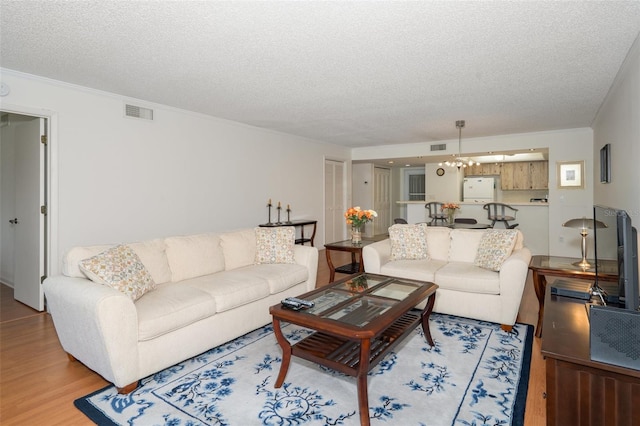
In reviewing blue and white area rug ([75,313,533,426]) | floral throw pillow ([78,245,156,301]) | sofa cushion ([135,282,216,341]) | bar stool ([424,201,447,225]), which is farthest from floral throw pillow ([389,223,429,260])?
bar stool ([424,201,447,225])

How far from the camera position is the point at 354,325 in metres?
2.07

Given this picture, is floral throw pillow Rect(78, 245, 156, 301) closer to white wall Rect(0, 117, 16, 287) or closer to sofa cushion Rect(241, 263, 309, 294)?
sofa cushion Rect(241, 263, 309, 294)

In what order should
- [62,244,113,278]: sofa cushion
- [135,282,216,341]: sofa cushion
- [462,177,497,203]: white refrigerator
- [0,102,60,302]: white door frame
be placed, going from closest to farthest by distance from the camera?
[135,282,216,341]: sofa cushion → [62,244,113,278]: sofa cushion → [0,102,60,302]: white door frame → [462,177,497,203]: white refrigerator

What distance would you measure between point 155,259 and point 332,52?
2349 millimetres

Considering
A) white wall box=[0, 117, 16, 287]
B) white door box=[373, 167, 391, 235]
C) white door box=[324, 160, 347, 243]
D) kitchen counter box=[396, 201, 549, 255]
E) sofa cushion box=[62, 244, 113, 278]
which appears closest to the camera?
sofa cushion box=[62, 244, 113, 278]

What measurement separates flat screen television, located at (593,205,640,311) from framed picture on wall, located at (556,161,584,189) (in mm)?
5453

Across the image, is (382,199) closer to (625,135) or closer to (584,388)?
(625,135)

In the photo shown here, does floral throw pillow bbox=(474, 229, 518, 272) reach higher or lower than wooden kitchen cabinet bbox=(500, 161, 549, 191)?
lower

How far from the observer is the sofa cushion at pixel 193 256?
3238 millimetres

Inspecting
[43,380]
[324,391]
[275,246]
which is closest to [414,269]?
[275,246]

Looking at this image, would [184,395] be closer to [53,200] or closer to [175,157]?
[53,200]

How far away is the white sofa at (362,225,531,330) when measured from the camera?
314 centimetres

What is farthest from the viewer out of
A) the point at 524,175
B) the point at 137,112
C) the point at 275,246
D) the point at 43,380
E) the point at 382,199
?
the point at 382,199

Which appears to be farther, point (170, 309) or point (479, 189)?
point (479, 189)
